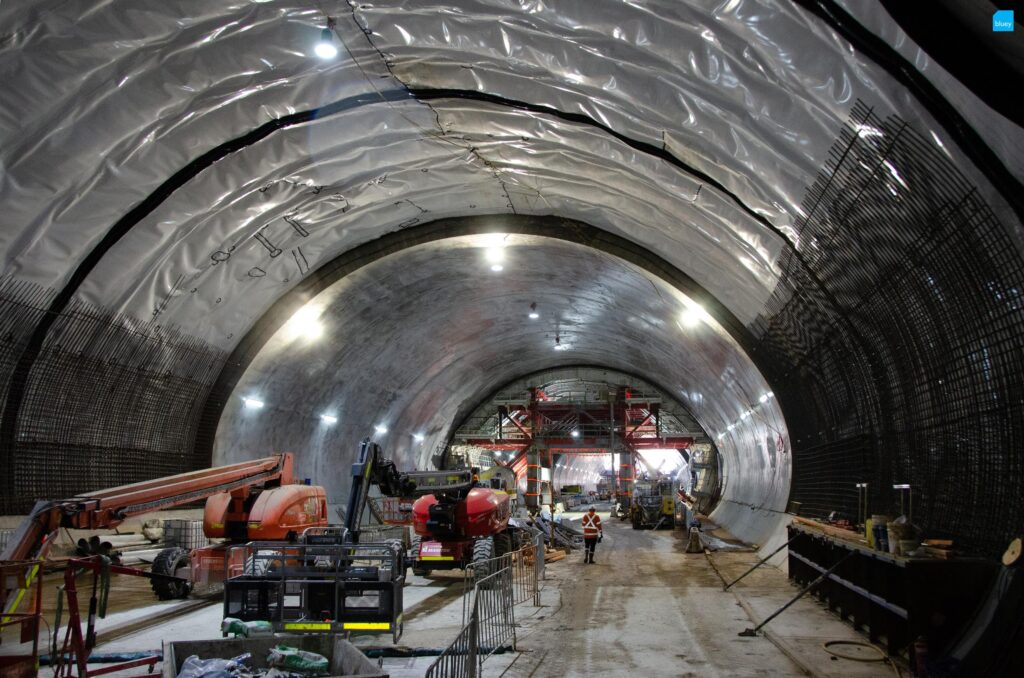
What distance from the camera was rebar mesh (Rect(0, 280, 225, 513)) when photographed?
11648 millimetres

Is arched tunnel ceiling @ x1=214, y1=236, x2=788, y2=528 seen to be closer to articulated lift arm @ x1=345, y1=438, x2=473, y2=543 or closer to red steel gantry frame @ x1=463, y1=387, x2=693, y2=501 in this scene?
articulated lift arm @ x1=345, y1=438, x2=473, y2=543

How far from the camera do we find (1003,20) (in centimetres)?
463

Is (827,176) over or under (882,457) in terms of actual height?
over

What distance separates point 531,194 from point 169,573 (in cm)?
907

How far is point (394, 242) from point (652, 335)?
9464mm

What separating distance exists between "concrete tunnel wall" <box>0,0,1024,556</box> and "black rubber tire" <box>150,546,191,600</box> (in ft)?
7.82

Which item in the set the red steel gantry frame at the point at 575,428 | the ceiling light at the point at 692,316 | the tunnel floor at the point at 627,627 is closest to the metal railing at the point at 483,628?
the tunnel floor at the point at 627,627

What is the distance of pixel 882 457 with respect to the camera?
976 cm

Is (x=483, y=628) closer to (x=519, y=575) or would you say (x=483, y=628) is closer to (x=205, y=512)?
(x=519, y=575)

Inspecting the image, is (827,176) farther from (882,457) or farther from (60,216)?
(60,216)

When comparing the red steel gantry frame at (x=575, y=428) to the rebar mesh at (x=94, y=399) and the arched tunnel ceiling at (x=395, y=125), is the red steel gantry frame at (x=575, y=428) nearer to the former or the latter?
the rebar mesh at (x=94, y=399)

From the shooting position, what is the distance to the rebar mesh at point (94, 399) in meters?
11.6

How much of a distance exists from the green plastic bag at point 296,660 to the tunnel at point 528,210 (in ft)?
19.0

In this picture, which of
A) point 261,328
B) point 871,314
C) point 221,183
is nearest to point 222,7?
point 221,183
